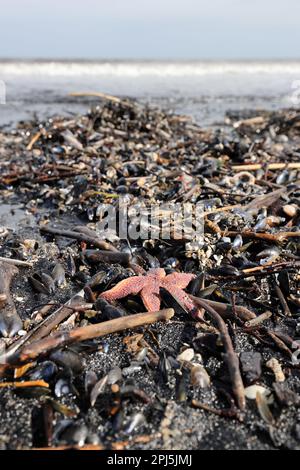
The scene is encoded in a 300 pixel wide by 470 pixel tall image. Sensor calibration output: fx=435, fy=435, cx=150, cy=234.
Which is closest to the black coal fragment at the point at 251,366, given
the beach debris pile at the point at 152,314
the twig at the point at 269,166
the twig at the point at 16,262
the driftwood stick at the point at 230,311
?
the beach debris pile at the point at 152,314

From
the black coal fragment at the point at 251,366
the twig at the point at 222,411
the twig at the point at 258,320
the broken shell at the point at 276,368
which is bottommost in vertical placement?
the twig at the point at 222,411

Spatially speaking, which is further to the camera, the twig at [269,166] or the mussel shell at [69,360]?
the twig at [269,166]

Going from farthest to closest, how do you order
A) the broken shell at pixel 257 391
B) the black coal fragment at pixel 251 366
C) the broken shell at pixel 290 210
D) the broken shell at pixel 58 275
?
the broken shell at pixel 290 210 < the broken shell at pixel 58 275 < the black coal fragment at pixel 251 366 < the broken shell at pixel 257 391

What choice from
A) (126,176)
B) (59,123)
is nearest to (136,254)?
(126,176)

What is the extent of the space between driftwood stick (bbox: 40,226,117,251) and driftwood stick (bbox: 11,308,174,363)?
3.68 feet

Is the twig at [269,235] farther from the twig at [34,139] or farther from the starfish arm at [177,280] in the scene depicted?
the twig at [34,139]

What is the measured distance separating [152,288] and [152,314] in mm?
210

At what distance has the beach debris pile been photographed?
2.20 metres

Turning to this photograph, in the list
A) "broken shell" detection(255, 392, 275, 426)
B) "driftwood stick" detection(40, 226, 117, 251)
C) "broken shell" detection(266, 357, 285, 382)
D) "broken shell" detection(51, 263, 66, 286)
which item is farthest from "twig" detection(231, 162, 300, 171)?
"broken shell" detection(255, 392, 275, 426)

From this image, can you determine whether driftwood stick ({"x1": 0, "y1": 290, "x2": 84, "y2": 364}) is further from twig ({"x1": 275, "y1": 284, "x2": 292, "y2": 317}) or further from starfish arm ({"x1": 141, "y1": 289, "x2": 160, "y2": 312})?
twig ({"x1": 275, "y1": 284, "x2": 292, "y2": 317})

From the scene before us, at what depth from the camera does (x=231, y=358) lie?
→ 242 cm

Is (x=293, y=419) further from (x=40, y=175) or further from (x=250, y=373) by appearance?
(x=40, y=175)

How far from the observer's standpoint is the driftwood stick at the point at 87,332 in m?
2.45

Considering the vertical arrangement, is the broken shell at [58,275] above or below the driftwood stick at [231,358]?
below
